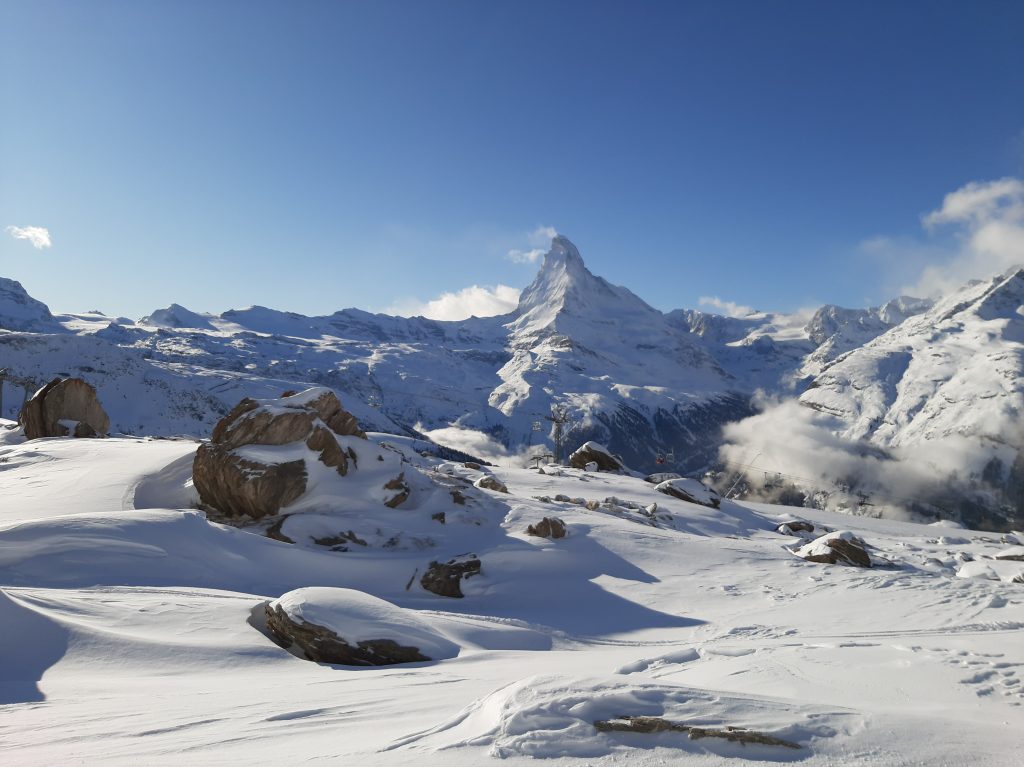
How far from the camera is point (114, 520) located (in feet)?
48.1

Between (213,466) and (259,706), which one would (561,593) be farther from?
(213,466)

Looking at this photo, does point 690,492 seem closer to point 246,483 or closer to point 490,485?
point 490,485

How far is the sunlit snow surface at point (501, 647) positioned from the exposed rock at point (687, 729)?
76 millimetres

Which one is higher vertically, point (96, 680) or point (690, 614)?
point (96, 680)

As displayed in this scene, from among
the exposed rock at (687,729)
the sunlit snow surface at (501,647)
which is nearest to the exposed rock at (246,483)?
the sunlit snow surface at (501,647)

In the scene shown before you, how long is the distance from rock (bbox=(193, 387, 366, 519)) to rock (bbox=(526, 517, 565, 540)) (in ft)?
15.9

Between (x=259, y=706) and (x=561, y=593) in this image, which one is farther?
(x=561, y=593)

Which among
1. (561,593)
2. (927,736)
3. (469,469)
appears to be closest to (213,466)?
(561,593)

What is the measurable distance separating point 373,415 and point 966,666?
175m

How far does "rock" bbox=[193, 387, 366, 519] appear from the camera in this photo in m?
19.1

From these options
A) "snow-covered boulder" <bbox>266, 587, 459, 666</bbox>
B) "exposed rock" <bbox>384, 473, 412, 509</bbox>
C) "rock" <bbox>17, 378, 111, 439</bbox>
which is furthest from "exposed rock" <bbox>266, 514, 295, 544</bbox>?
"rock" <bbox>17, 378, 111, 439</bbox>

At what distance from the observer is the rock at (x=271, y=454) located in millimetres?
19062

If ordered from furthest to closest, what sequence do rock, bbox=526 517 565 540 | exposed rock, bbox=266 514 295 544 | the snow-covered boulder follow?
rock, bbox=526 517 565 540, exposed rock, bbox=266 514 295 544, the snow-covered boulder

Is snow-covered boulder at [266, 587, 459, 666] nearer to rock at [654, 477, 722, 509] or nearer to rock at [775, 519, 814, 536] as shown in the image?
rock at [775, 519, 814, 536]
